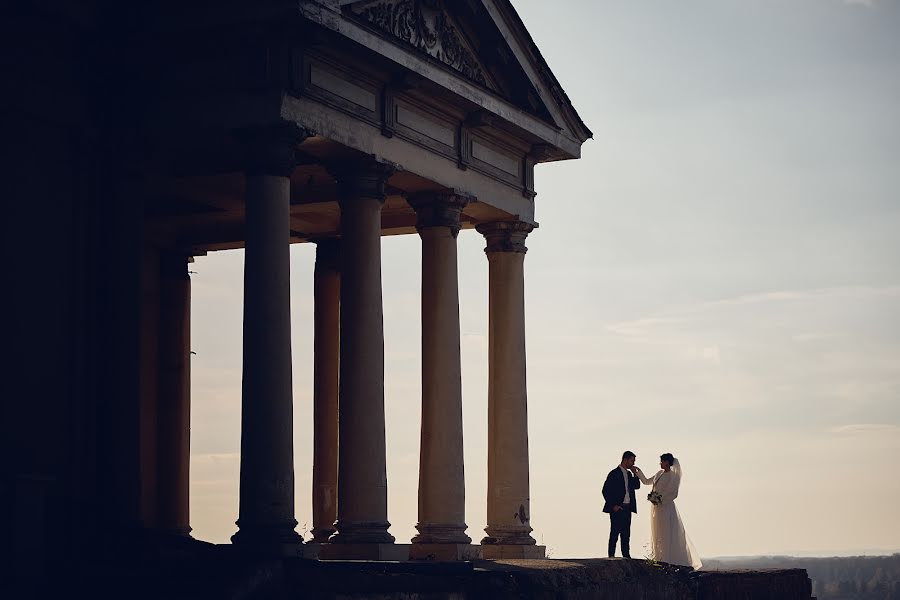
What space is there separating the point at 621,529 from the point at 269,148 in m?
13.3

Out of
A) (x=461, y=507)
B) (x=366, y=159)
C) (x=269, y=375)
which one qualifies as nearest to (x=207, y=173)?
(x=366, y=159)

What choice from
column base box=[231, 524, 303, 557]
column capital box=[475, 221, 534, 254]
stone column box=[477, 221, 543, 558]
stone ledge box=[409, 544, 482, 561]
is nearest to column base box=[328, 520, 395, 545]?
stone ledge box=[409, 544, 482, 561]

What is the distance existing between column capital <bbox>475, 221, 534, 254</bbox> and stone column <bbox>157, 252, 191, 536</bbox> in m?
7.73

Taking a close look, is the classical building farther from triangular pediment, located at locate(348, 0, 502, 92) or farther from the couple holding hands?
the couple holding hands

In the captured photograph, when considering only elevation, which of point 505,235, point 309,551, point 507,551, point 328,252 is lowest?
point 507,551

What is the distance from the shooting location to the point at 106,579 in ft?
101

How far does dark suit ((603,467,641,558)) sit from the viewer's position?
4216 centimetres

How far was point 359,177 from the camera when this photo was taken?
126 ft

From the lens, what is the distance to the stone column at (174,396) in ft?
151

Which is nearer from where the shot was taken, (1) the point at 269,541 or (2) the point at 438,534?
(1) the point at 269,541

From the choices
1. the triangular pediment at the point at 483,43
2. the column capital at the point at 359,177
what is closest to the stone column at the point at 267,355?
the column capital at the point at 359,177

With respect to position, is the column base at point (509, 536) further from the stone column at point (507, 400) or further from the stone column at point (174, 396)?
the stone column at point (174, 396)

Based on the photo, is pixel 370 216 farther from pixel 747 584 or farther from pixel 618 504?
pixel 747 584

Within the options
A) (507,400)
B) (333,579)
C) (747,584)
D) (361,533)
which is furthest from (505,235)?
(333,579)
